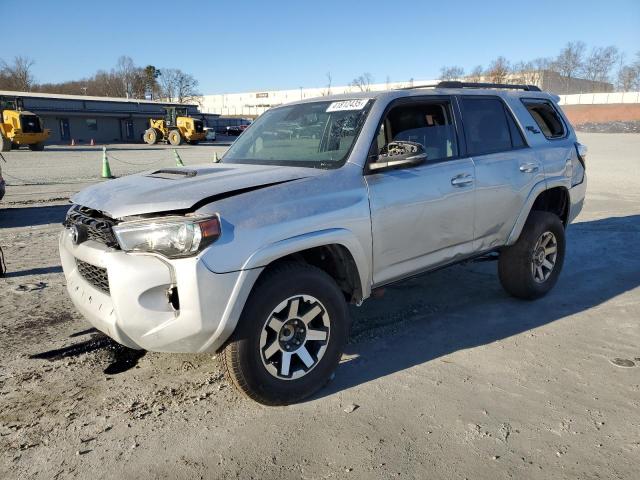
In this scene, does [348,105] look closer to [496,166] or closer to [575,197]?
[496,166]

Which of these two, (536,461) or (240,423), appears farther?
(240,423)

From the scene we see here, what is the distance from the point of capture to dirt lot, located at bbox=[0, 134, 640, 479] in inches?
104

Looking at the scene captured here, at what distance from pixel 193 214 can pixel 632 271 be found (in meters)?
5.43

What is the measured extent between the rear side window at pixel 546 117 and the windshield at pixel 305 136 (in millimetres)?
2243

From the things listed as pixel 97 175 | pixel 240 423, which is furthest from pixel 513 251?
pixel 97 175

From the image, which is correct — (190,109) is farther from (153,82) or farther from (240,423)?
(240,423)

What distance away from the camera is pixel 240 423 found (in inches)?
118

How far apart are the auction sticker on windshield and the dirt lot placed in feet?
6.01

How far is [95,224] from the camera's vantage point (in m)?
3.01

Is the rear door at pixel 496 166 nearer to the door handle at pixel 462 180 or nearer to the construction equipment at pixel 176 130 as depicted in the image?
the door handle at pixel 462 180

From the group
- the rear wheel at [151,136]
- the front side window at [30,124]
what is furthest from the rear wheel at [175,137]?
the front side window at [30,124]

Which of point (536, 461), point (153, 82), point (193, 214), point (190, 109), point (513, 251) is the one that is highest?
point (153, 82)

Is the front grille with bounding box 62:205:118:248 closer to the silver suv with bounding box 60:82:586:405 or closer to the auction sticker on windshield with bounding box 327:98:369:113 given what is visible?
the silver suv with bounding box 60:82:586:405

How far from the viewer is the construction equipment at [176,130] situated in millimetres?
40188
